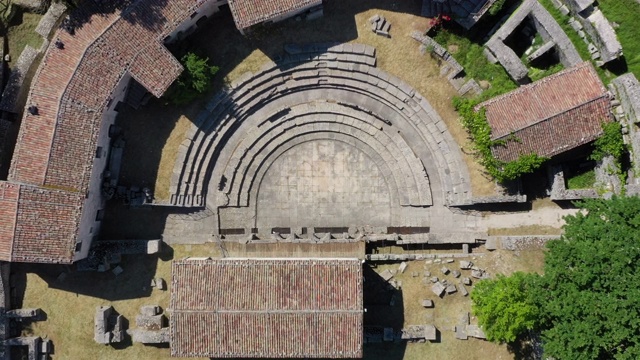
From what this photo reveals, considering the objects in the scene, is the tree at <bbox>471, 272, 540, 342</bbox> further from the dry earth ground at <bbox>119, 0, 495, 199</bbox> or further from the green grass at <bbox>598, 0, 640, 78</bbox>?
the green grass at <bbox>598, 0, 640, 78</bbox>

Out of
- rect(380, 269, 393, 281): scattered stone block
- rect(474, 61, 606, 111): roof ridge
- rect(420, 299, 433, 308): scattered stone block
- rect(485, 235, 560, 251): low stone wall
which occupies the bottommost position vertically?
rect(420, 299, 433, 308): scattered stone block

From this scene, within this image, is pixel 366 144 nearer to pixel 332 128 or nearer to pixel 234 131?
pixel 332 128

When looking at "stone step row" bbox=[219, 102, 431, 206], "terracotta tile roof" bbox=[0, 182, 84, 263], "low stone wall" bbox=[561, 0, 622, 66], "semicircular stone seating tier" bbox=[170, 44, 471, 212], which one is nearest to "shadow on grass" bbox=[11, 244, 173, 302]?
"terracotta tile roof" bbox=[0, 182, 84, 263]

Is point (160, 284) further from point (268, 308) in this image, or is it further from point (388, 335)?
point (388, 335)

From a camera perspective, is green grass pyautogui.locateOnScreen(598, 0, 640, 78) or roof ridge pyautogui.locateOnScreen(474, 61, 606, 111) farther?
green grass pyautogui.locateOnScreen(598, 0, 640, 78)

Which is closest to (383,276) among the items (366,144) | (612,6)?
(366,144)

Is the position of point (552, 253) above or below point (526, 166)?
below
